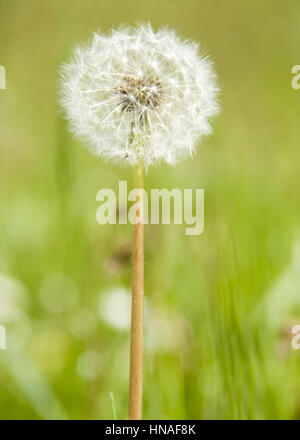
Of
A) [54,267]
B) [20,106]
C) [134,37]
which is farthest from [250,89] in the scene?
→ [134,37]

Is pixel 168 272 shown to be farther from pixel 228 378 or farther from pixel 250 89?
pixel 250 89

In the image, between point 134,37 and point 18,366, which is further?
point 18,366

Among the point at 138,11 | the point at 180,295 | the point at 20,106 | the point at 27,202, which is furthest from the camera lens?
the point at 138,11

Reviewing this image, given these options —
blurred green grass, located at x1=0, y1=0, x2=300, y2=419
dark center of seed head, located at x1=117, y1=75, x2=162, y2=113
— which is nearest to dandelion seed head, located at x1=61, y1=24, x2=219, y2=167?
dark center of seed head, located at x1=117, y1=75, x2=162, y2=113

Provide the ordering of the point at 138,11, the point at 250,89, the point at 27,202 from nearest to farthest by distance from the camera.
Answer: the point at 27,202, the point at 250,89, the point at 138,11

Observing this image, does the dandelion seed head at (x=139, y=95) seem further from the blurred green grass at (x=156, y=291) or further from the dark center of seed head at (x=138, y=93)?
the blurred green grass at (x=156, y=291)
